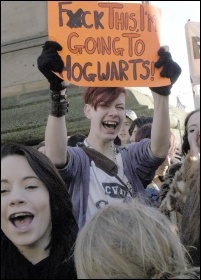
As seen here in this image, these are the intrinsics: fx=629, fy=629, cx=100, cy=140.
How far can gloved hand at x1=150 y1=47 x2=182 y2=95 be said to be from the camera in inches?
98.3

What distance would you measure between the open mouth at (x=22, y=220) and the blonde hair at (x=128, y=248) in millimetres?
359

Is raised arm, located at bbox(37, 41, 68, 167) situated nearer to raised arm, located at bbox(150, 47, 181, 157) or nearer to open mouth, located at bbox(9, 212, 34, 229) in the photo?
raised arm, located at bbox(150, 47, 181, 157)

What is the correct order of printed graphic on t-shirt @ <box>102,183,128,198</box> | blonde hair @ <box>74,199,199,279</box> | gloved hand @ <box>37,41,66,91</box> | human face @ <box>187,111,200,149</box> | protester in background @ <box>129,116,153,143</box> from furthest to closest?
1. protester in background @ <box>129,116,153,143</box>
2. printed graphic on t-shirt @ <box>102,183,128,198</box>
3. human face @ <box>187,111,200,149</box>
4. gloved hand @ <box>37,41,66,91</box>
5. blonde hair @ <box>74,199,199,279</box>

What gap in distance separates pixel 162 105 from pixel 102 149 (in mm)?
348

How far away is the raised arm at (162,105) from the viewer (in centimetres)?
251

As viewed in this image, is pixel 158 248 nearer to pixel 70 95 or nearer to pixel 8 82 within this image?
pixel 8 82

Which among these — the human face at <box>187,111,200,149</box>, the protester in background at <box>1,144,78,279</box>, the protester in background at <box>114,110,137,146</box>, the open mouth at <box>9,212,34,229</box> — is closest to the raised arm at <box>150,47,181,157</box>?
the human face at <box>187,111,200,149</box>

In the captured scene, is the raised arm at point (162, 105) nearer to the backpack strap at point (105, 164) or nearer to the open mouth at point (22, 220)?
the backpack strap at point (105, 164)

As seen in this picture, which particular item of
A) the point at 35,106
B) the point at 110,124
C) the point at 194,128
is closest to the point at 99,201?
the point at 110,124

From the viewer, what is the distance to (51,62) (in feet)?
7.74

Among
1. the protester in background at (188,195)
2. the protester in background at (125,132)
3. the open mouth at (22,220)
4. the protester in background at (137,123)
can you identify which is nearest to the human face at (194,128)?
the protester in background at (188,195)

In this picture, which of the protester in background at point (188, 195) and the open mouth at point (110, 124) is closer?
the protester in background at point (188, 195)

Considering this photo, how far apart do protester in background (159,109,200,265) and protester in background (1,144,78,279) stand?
391mm

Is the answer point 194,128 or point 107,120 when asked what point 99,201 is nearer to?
point 107,120
